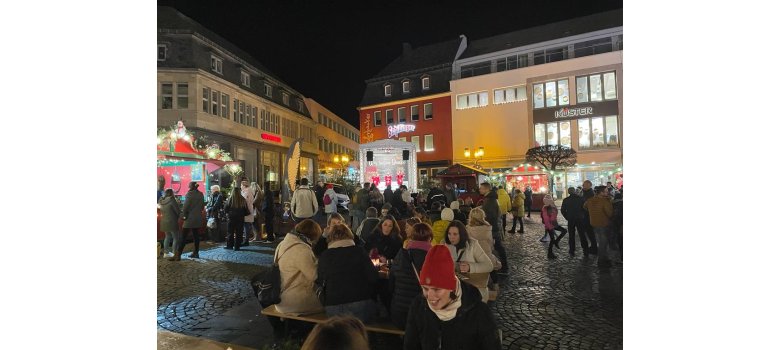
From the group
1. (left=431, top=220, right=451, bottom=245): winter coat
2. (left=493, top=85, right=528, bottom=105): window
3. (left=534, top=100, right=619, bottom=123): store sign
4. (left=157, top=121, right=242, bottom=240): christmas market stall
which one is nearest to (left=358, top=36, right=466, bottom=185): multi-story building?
(left=493, top=85, right=528, bottom=105): window

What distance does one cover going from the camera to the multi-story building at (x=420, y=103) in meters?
31.4

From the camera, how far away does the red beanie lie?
2320mm

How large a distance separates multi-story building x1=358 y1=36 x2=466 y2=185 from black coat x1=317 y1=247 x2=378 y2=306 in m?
26.0

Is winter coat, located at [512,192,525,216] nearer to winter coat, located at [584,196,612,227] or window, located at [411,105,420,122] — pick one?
winter coat, located at [584,196,612,227]

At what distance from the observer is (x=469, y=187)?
20.4 meters

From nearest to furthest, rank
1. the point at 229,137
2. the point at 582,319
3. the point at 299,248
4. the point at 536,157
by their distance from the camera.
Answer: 1. the point at 299,248
2. the point at 582,319
3. the point at 536,157
4. the point at 229,137

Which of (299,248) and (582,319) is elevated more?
(299,248)

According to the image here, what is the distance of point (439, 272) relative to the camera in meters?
2.34

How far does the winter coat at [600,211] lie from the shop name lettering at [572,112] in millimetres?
20365

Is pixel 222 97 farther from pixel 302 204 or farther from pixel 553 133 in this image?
pixel 553 133
